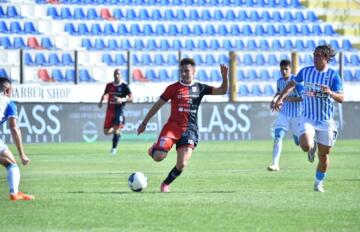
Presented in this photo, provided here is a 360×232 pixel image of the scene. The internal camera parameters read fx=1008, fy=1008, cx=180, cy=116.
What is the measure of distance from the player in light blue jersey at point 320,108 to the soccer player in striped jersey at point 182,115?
4.13 ft

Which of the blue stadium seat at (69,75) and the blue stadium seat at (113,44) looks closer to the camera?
the blue stadium seat at (69,75)

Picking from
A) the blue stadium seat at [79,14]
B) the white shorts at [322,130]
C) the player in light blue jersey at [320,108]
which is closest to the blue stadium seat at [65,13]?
the blue stadium seat at [79,14]

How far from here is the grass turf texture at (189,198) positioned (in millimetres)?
10602

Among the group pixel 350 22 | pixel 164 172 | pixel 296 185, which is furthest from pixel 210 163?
pixel 350 22

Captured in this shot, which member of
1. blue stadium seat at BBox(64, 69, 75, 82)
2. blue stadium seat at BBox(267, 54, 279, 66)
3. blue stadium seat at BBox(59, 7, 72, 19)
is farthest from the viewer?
blue stadium seat at BBox(267, 54, 279, 66)

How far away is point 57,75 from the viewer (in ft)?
116

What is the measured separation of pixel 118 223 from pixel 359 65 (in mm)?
32752

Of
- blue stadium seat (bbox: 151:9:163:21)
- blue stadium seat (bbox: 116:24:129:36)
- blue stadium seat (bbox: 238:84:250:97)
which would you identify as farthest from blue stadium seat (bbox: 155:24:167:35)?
blue stadium seat (bbox: 238:84:250:97)

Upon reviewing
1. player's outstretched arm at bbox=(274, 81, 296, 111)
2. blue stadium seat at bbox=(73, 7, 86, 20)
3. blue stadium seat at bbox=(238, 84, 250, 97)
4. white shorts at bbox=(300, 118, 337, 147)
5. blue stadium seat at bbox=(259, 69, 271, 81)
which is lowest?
blue stadium seat at bbox=(238, 84, 250, 97)

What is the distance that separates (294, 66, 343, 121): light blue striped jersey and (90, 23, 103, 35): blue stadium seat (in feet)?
78.3

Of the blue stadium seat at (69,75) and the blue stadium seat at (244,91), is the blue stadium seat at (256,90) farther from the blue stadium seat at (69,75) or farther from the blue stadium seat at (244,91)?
the blue stadium seat at (69,75)

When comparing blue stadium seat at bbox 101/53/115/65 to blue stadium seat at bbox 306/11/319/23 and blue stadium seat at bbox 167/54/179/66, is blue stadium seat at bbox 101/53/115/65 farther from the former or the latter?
blue stadium seat at bbox 306/11/319/23

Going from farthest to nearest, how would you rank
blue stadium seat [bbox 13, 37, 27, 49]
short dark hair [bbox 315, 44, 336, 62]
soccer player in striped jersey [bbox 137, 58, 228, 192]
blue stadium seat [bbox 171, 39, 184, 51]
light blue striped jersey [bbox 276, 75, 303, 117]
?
1. blue stadium seat [bbox 171, 39, 184, 51]
2. blue stadium seat [bbox 13, 37, 27, 49]
3. light blue striped jersey [bbox 276, 75, 303, 117]
4. soccer player in striped jersey [bbox 137, 58, 228, 192]
5. short dark hair [bbox 315, 44, 336, 62]

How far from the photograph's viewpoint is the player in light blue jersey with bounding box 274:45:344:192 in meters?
14.8
